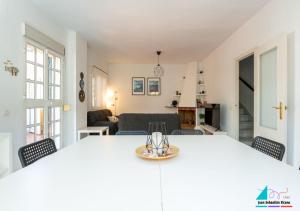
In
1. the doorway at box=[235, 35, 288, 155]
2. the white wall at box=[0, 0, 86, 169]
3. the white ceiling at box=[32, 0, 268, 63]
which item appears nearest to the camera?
the white wall at box=[0, 0, 86, 169]

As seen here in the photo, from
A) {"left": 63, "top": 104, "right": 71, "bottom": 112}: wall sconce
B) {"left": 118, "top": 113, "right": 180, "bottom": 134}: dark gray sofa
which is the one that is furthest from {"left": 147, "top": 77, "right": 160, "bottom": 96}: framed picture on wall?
{"left": 63, "top": 104, "right": 71, "bottom": 112}: wall sconce

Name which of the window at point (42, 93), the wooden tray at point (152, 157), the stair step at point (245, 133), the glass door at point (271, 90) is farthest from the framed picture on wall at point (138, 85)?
the wooden tray at point (152, 157)

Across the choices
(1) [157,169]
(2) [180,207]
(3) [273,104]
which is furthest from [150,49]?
(2) [180,207]

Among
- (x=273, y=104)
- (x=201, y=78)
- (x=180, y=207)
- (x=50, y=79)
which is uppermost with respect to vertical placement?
(x=201, y=78)

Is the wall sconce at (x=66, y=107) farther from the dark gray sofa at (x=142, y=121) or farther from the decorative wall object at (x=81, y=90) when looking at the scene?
the dark gray sofa at (x=142, y=121)

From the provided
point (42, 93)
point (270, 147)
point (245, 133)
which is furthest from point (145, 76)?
point (270, 147)

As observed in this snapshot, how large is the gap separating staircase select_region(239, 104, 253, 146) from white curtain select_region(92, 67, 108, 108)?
4229 mm

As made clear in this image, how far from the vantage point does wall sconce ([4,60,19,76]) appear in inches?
93.2

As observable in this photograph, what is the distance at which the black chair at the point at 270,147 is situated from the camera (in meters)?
1.36

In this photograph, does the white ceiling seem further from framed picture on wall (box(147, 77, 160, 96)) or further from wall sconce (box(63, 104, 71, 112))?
framed picture on wall (box(147, 77, 160, 96))

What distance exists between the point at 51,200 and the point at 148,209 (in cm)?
37

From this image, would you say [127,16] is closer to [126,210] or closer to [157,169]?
[157,169]

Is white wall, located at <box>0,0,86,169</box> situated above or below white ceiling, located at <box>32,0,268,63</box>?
below

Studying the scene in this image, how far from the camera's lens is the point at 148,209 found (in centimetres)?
65
